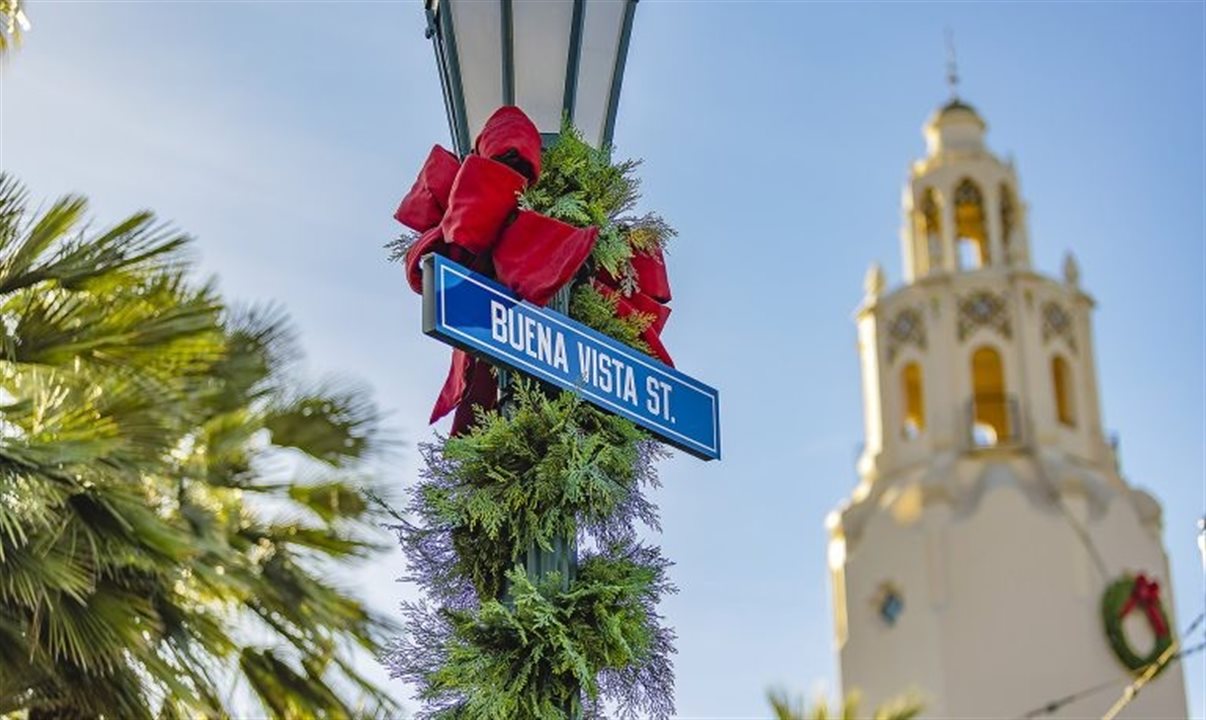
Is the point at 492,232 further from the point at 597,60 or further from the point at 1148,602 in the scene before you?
the point at 1148,602

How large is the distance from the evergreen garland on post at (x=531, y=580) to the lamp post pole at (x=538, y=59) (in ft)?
0.98

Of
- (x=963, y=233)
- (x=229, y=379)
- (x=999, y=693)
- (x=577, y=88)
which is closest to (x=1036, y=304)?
(x=963, y=233)

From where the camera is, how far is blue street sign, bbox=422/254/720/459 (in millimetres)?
3592

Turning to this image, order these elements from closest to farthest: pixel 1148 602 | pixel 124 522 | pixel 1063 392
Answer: pixel 124 522, pixel 1148 602, pixel 1063 392

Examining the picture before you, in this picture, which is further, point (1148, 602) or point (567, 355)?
point (1148, 602)

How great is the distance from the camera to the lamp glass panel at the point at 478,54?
415cm

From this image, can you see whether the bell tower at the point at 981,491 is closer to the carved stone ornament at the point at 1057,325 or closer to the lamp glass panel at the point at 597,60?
the carved stone ornament at the point at 1057,325

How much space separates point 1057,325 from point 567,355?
32.2m

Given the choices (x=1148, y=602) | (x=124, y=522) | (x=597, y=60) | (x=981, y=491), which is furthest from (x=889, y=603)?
(x=597, y=60)

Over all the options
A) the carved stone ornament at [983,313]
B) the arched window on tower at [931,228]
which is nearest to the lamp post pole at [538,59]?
the carved stone ornament at [983,313]

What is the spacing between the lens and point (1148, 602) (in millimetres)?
31938

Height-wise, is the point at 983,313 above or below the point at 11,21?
above

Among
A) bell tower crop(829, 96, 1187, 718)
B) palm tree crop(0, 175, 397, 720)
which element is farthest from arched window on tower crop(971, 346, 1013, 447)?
palm tree crop(0, 175, 397, 720)

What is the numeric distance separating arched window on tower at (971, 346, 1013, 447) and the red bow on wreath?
3084 centimetres
